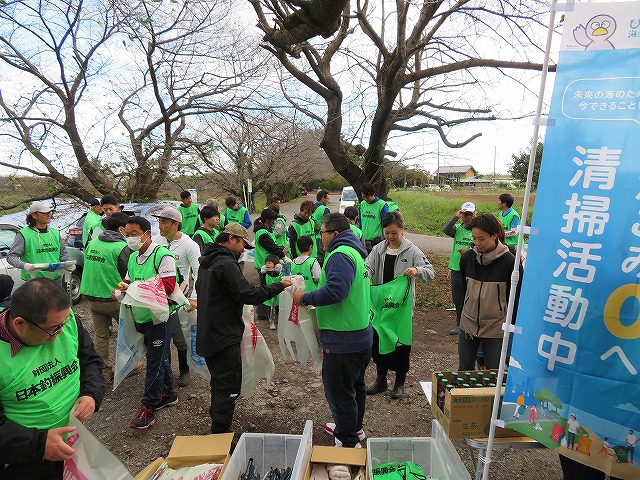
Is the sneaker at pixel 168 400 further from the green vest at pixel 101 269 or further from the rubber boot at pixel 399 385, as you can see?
the rubber boot at pixel 399 385

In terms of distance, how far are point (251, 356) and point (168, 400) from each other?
1.23 meters

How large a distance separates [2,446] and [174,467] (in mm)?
1176

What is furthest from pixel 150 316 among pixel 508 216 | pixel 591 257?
pixel 508 216

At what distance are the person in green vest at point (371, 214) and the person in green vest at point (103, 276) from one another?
3925mm

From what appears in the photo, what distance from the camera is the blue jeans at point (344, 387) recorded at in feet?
10.1

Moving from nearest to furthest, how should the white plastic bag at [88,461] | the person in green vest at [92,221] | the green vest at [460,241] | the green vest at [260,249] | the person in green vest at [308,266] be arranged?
the white plastic bag at [88,461] < the person in green vest at [308,266] < the green vest at [460,241] < the green vest at [260,249] < the person in green vest at [92,221]

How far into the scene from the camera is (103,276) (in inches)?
167

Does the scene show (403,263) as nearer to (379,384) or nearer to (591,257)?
(379,384)

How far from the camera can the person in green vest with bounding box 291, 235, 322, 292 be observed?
195 inches

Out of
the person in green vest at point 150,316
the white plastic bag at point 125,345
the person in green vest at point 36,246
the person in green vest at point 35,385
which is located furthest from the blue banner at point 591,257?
the person in green vest at point 36,246

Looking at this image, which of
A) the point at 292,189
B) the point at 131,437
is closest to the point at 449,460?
the point at 131,437

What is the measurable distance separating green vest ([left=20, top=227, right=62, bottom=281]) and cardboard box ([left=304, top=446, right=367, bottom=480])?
436 centimetres

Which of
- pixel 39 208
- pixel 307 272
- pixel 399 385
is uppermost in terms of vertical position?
pixel 39 208

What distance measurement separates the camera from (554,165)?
193 centimetres
